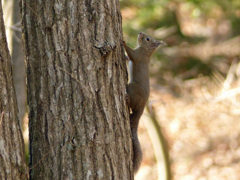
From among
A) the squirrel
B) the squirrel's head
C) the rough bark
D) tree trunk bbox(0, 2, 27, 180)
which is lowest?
tree trunk bbox(0, 2, 27, 180)

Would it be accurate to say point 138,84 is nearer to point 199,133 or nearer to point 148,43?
point 148,43

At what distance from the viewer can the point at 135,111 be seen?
3.46 m

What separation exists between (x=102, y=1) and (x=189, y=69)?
821 cm

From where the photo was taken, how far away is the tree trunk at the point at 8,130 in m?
2.18

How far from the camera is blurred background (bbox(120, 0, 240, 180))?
8.23 metres

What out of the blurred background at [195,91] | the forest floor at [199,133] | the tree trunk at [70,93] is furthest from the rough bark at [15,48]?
the forest floor at [199,133]

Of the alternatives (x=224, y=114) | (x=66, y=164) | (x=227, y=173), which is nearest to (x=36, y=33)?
(x=66, y=164)

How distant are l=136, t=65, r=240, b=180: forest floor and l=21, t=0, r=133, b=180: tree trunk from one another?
5.32 meters

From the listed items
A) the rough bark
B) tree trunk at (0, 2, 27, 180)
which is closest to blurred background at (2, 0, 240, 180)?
the rough bark

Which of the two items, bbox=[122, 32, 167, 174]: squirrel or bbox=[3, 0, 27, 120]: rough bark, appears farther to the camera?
bbox=[3, 0, 27, 120]: rough bark

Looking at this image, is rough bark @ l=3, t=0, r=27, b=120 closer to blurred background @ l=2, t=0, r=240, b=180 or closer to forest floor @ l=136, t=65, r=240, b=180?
blurred background @ l=2, t=0, r=240, b=180

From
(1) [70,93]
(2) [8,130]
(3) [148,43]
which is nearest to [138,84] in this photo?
(3) [148,43]

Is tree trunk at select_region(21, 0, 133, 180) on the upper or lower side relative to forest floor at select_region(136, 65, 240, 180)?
lower

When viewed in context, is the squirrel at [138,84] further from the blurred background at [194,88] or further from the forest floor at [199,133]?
the forest floor at [199,133]
